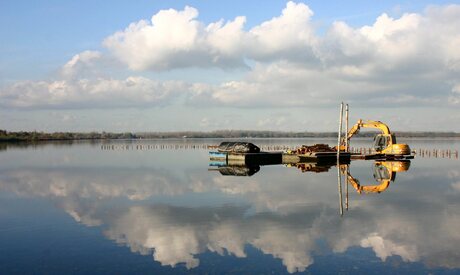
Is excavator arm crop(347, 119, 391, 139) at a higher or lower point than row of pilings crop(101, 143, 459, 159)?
higher

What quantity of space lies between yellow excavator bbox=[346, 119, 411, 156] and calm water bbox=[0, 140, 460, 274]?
30588 millimetres

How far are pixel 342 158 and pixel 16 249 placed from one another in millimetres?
51121

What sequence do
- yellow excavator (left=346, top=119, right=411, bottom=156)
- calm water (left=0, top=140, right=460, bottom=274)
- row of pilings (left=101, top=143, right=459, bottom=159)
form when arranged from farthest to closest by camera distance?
row of pilings (left=101, top=143, right=459, bottom=159), yellow excavator (left=346, top=119, right=411, bottom=156), calm water (left=0, top=140, right=460, bottom=274)

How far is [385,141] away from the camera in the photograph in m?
67.9

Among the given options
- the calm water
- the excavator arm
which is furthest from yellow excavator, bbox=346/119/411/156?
the calm water

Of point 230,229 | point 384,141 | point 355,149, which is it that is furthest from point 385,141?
point 230,229

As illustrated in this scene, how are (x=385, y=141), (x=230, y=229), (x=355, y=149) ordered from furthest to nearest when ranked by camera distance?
(x=355, y=149)
(x=385, y=141)
(x=230, y=229)

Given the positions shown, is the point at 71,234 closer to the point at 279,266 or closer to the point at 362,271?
the point at 279,266

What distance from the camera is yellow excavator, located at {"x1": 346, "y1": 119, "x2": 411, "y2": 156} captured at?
64250mm

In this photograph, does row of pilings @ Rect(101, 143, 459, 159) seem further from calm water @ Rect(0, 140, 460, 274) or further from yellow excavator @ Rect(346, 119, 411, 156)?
calm water @ Rect(0, 140, 460, 274)

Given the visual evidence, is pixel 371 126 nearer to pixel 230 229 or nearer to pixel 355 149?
pixel 355 149

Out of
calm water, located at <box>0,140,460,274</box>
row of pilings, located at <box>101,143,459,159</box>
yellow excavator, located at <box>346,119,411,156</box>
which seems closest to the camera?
calm water, located at <box>0,140,460,274</box>

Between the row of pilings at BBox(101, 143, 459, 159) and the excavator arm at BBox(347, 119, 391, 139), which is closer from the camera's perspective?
the excavator arm at BBox(347, 119, 391, 139)

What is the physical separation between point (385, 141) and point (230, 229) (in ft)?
179
